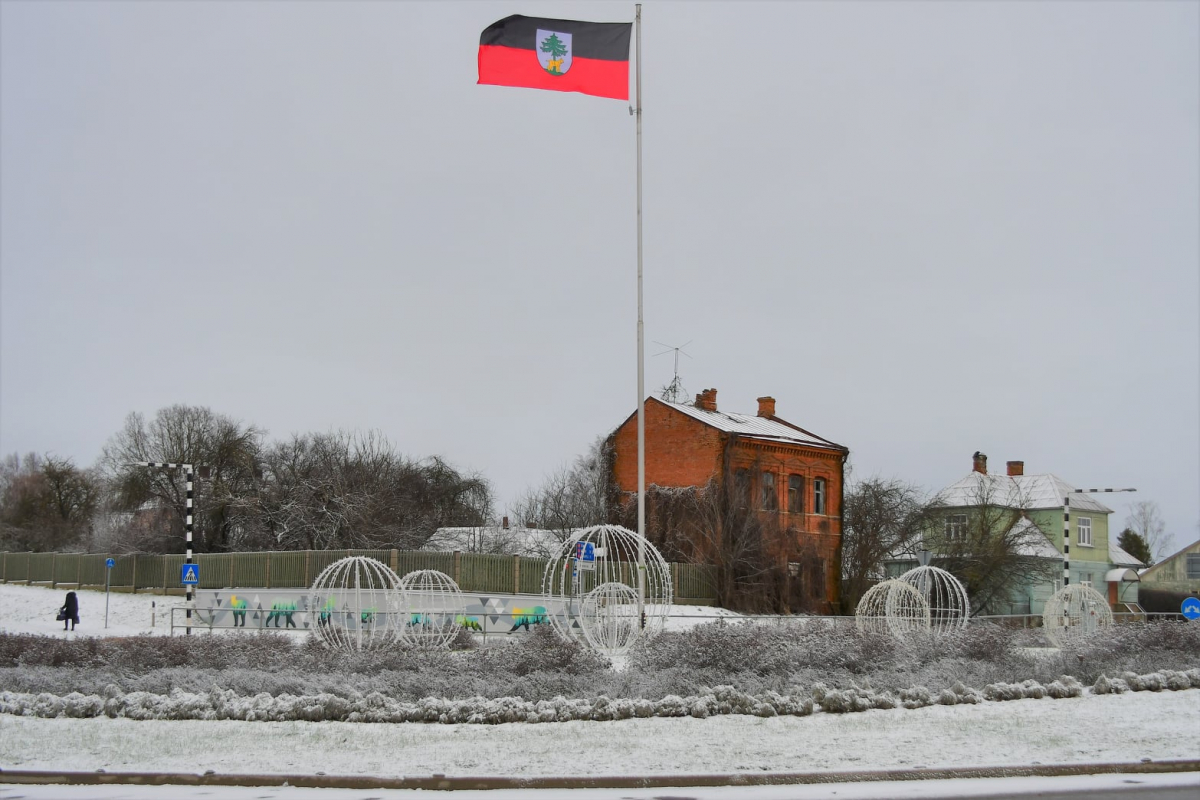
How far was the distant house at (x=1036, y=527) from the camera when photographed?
57.8m

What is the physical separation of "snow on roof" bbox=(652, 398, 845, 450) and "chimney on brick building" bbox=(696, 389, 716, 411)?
0.32m

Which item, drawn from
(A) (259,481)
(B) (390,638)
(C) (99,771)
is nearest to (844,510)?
(A) (259,481)

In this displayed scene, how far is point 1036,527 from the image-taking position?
5894cm

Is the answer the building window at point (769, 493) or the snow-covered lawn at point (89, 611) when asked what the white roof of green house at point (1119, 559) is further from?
the snow-covered lawn at point (89, 611)

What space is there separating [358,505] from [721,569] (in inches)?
781

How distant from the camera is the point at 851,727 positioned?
1367 centimetres

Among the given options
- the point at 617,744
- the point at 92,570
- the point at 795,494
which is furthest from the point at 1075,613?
the point at 92,570

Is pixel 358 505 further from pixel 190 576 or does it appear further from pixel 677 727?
pixel 677 727

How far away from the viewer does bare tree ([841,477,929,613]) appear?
53.4m

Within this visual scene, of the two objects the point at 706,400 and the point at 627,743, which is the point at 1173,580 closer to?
the point at 706,400

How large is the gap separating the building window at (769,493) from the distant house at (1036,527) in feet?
34.2

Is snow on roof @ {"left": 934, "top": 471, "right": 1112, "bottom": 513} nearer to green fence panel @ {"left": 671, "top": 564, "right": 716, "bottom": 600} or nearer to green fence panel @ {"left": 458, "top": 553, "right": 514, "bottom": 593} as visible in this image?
green fence panel @ {"left": 671, "top": 564, "right": 716, "bottom": 600}

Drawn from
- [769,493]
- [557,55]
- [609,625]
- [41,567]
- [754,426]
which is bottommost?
[41,567]

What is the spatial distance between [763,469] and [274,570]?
2195 cm
